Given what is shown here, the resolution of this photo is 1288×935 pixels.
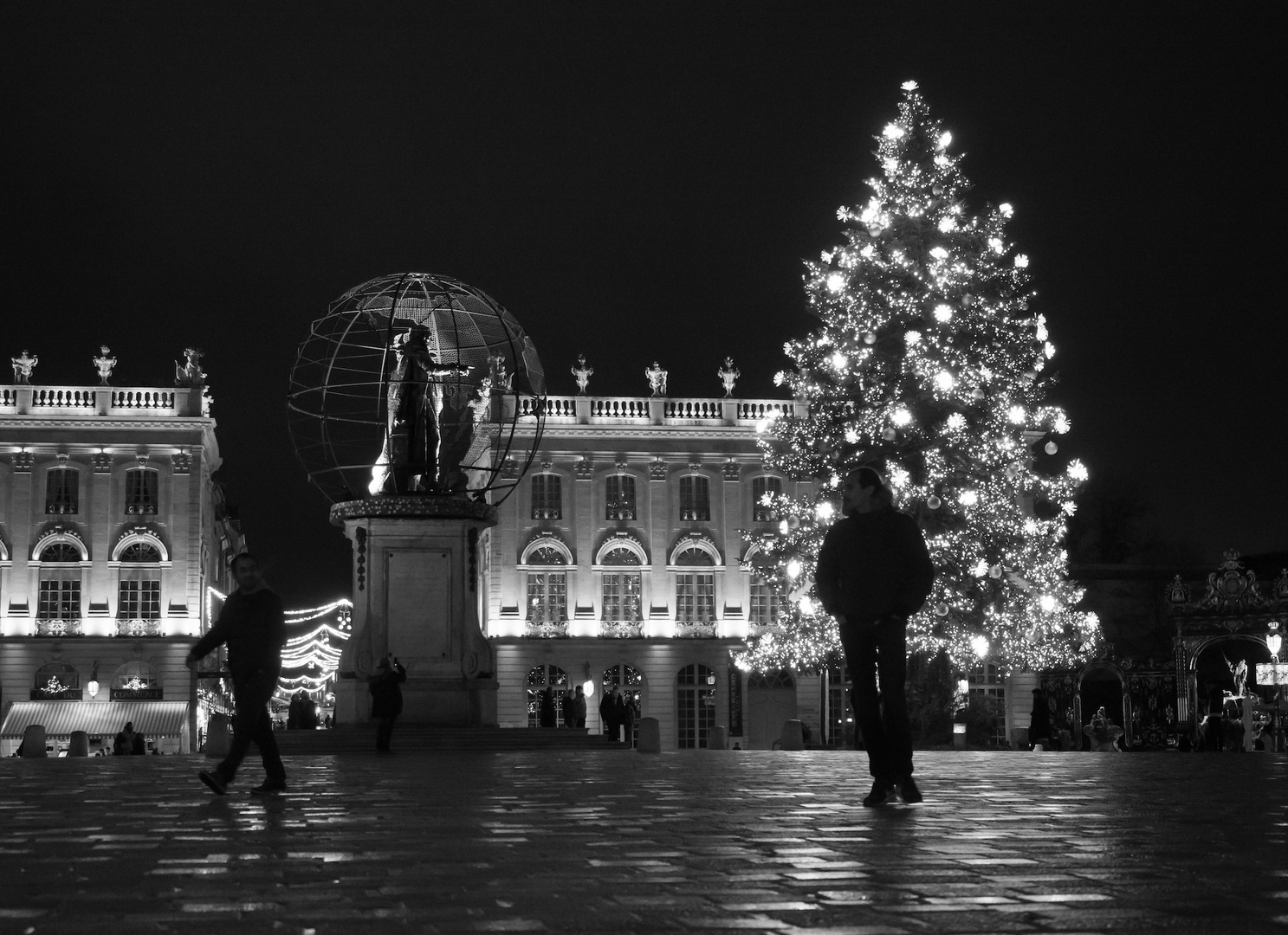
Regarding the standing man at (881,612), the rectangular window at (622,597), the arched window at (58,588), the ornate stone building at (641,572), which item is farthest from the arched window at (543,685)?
the standing man at (881,612)

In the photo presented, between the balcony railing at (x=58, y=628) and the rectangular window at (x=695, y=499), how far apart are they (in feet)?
64.2

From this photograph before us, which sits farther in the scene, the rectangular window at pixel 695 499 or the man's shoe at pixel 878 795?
the rectangular window at pixel 695 499

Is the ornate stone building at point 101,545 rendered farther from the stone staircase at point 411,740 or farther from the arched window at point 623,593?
the stone staircase at point 411,740

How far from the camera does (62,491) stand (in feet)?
198

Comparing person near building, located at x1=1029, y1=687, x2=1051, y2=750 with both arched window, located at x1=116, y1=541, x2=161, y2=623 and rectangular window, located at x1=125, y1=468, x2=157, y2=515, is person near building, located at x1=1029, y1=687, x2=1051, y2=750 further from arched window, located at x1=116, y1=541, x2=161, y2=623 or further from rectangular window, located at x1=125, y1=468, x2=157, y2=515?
rectangular window, located at x1=125, y1=468, x2=157, y2=515

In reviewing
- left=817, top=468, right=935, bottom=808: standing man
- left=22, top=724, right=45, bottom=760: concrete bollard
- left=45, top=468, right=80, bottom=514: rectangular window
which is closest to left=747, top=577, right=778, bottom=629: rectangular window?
left=45, top=468, right=80, bottom=514: rectangular window

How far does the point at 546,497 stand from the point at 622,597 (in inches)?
162

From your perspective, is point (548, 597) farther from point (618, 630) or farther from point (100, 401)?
point (100, 401)

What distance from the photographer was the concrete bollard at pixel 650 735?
24875mm

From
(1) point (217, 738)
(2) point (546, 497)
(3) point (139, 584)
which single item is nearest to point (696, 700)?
(2) point (546, 497)

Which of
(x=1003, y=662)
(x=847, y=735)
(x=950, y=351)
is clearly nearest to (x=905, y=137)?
(x=950, y=351)

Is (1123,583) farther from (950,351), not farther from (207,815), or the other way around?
(207,815)

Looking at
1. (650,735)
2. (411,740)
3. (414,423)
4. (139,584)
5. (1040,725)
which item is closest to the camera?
(411,740)

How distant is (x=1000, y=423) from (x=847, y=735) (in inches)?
789
